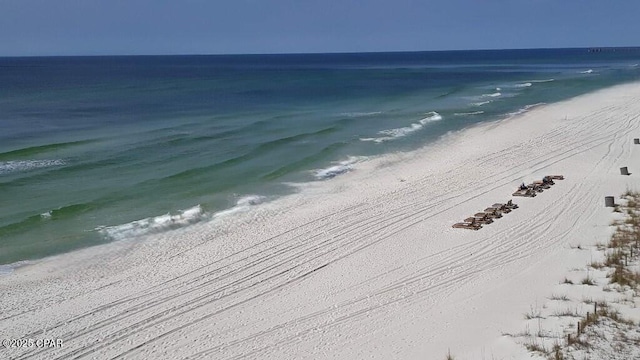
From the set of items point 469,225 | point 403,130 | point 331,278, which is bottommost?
point 331,278

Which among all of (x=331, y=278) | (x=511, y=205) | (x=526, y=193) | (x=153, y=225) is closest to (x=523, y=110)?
(x=526, y=193)

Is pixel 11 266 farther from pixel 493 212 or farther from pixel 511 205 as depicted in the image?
pixel 511 205

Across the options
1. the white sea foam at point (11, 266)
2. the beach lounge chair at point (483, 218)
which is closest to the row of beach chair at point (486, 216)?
the beach lounge chair at point (483, 218)

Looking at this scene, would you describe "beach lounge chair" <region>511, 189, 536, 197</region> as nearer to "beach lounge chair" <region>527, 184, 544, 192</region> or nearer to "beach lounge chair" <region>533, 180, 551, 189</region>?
"beach lounge chair" <region>527, 184, 544, 192</region>

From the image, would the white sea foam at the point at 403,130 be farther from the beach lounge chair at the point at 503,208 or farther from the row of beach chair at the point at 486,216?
the row of beach chair at the point at 486,216

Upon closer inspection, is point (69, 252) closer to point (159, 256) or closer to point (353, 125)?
point (159, 256)

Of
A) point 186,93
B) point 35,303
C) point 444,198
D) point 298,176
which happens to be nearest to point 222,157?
point 298,176
